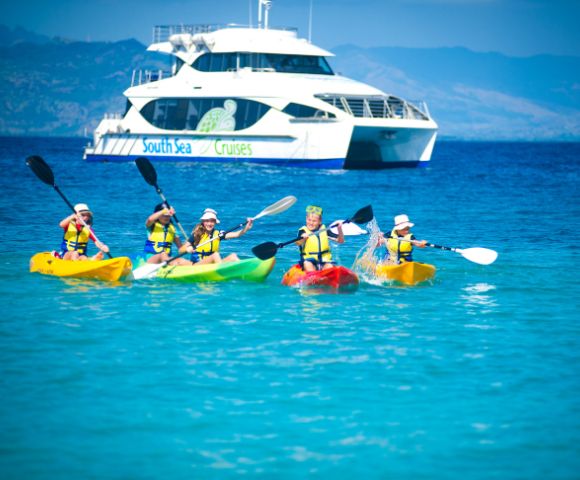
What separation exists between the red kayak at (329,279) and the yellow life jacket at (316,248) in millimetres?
289

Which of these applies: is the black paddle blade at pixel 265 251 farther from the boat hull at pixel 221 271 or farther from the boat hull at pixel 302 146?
the boat hull at pixel 302 146

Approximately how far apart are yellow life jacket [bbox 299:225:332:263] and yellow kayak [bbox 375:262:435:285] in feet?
3.56

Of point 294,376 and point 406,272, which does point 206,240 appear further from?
point 294,376

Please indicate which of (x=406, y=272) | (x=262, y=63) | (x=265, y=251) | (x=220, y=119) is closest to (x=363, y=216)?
(x=406, y=272)

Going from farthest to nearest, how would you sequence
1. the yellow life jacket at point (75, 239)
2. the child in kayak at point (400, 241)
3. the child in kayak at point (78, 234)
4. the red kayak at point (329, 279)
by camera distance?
the yellow life jacket at point (75, 239) → the child in kayak at point (78, 234) → the child in kayak at point (400, 241) → the red kayak at point (329, 279)

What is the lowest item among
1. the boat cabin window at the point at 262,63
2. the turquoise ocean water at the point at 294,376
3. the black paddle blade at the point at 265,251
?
the turquoise ocean water at the point at 294,376

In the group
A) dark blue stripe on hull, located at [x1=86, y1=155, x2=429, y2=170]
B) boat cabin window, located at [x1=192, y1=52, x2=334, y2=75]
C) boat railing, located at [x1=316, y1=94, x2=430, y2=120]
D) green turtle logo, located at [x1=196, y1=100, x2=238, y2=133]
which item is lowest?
dark blue stripe on hull, located at [x1=86, y1=155, x2=429, y2=170]

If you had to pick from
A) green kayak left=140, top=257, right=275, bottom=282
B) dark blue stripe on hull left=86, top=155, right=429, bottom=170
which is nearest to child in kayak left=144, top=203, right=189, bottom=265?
green kayak left=140, top=257, right=275, bottom=282

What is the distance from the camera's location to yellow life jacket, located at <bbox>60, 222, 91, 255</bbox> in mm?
15742

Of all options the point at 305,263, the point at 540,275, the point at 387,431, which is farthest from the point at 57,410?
the point at 540,275

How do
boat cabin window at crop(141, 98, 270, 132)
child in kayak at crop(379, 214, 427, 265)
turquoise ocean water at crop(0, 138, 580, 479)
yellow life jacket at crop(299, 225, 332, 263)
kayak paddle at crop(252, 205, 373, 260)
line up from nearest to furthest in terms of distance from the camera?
turquoise ocean water at crop(0, 138, 580, 479) < yellow life jacket at crop(299, 225, 332, 263) < kayak paddle at crop(252, 205, 373, 260) < child in kayak at crop(379, 214, 427, 265) < boat cabin window at crop(141, 98, 270, 132)

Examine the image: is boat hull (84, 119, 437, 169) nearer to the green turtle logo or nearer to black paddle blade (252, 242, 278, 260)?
the green turtle logo

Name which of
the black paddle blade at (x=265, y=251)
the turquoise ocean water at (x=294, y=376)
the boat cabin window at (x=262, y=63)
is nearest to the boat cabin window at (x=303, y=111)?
the boat cabin window at (x=262, y=63)

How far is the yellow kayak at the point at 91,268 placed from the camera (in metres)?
15.2
